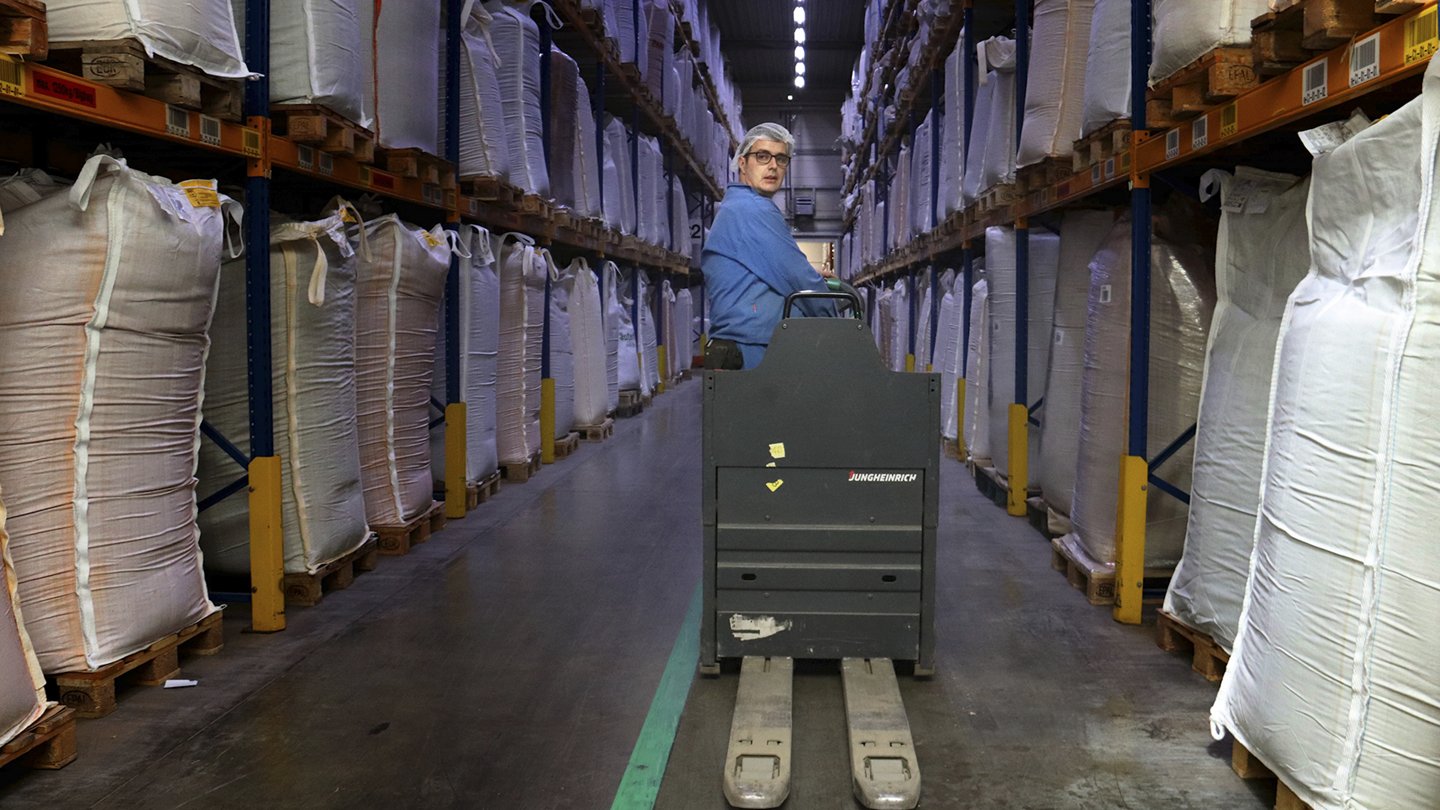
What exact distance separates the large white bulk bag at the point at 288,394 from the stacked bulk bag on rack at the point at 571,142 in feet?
14.3

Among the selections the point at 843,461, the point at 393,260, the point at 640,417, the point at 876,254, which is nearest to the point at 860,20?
the point at 876,254

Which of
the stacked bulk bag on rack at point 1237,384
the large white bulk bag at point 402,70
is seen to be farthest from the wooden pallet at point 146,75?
the stacked bulk bag on rack at point 1237,384

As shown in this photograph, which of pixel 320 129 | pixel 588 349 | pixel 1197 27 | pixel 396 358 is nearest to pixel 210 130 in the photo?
pixel 320 129

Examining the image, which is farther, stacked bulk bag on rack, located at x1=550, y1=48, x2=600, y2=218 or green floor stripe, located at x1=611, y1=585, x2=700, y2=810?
stacked bulk bag on rack, located at x1=550, y1=48, x2=600, y2=218

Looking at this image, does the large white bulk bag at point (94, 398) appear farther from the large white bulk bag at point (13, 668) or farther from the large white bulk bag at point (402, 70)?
the large white bulk bag at point (402, 70)

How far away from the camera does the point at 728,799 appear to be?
2750 millimetres

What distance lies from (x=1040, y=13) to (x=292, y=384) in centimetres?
417

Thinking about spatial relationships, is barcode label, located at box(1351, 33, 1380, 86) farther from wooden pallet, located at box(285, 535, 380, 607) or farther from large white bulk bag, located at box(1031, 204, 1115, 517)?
wooden pallet, located at box(285, 535, 380, 607)

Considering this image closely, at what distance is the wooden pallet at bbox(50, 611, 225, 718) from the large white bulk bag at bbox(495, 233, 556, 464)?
140 inches

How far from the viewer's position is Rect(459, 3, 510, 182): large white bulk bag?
21.1ft

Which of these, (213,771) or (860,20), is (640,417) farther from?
(860,20)

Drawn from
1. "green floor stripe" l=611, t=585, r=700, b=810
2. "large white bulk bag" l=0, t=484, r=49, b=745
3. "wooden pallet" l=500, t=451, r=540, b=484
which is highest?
"large white bulk bag" l=0, t=484, r=49, b=745

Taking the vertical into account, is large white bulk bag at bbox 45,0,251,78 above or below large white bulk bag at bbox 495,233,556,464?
above

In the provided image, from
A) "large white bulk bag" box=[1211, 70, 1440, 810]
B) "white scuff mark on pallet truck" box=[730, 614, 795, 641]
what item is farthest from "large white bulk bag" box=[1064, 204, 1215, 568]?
"white scuff mark on pallet truck" box=[730, 614, 795, 641]
